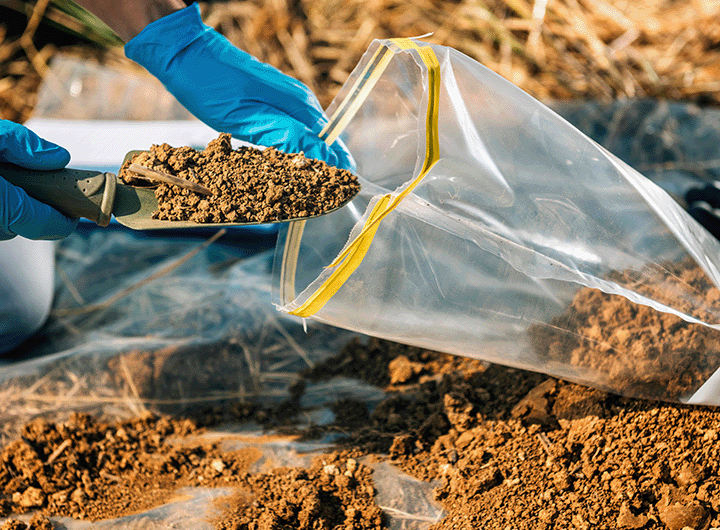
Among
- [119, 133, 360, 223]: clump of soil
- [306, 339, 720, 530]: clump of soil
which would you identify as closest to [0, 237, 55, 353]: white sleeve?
[119, 133, 360, 223]: clump of soil

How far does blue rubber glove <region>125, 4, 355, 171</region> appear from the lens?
1.16 meters

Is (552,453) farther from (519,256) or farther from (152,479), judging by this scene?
(152,479)

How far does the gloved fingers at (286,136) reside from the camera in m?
1.16

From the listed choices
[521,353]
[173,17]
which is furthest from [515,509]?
[173,17]

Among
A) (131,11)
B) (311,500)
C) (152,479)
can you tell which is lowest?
(152,479)

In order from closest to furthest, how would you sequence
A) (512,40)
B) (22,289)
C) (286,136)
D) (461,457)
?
(461,457) → (286,136) → (22,289) → (512,40)

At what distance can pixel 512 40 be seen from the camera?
2025mm

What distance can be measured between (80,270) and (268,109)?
866 mm

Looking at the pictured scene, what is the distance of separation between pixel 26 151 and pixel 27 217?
0.39ft

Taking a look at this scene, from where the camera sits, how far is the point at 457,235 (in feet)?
3.28

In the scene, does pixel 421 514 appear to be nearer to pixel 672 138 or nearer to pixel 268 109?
pixel 268 109

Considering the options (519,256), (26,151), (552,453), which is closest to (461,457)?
(552,453)

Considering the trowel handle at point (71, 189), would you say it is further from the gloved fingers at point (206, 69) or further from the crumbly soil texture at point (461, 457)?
the crumbly soil texture at point (461, 457)

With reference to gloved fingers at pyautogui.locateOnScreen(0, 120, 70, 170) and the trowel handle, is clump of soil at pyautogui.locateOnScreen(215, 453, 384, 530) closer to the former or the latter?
the trowel handle
